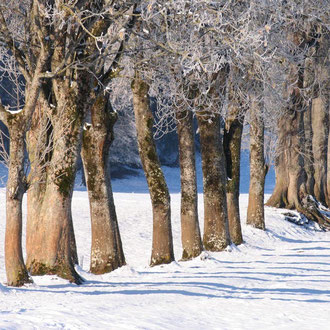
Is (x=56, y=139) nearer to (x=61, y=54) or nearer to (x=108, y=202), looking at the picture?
(x=61, y=54)

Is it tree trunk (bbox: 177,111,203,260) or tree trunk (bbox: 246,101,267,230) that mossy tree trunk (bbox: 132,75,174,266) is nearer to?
tree trunk (bbox: 177,111,203,260)

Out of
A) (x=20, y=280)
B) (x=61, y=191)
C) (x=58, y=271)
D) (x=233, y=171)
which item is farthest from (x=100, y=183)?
(x=233, y=171)

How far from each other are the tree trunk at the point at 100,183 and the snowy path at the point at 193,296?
18.6 inches

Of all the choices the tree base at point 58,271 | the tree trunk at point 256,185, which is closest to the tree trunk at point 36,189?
the tree base at point 58,271

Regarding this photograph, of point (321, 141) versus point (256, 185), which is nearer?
point (256, 185)

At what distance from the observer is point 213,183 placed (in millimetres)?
17047

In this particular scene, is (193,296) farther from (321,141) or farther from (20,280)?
(321,141)

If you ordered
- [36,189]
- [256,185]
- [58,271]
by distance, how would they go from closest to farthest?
[58,271]
[36,189]
[256,185]

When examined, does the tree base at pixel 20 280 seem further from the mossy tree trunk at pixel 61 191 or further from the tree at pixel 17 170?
the mossy tree trunk at pixel 61 191

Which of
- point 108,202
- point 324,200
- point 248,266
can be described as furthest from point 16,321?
point 324,200

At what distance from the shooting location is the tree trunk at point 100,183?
44.1 ft

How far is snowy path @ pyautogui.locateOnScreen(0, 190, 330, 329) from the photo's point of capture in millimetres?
7625

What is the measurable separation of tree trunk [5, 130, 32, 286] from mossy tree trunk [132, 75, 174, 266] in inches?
209

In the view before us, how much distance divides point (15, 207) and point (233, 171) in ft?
36.2
